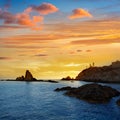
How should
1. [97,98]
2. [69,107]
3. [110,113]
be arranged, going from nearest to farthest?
[110,113] → [69,107] → [97,98]

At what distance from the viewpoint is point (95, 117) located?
61.0 metres

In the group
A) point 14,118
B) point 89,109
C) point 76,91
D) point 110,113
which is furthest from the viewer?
point 76,91

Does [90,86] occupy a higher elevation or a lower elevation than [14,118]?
higher

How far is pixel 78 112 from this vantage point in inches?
2697

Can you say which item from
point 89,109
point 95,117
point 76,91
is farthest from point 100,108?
point 76,91

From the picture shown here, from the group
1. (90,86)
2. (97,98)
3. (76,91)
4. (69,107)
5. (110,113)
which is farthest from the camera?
(76,91)

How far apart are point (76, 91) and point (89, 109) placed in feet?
105

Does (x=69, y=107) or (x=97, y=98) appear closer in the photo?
(x=69, y=107)

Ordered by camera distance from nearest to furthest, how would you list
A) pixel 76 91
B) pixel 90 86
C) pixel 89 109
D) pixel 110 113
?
pixel 110 113, pixel 89 109, pixel 90 86, pixel 76 91

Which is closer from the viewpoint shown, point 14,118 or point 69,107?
point 14,118

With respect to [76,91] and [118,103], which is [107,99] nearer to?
[118,103]

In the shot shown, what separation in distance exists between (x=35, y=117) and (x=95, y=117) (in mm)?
12543

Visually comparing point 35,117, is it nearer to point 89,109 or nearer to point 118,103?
point 89,109

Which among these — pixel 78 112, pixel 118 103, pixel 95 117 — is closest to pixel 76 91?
pixel 118 103
